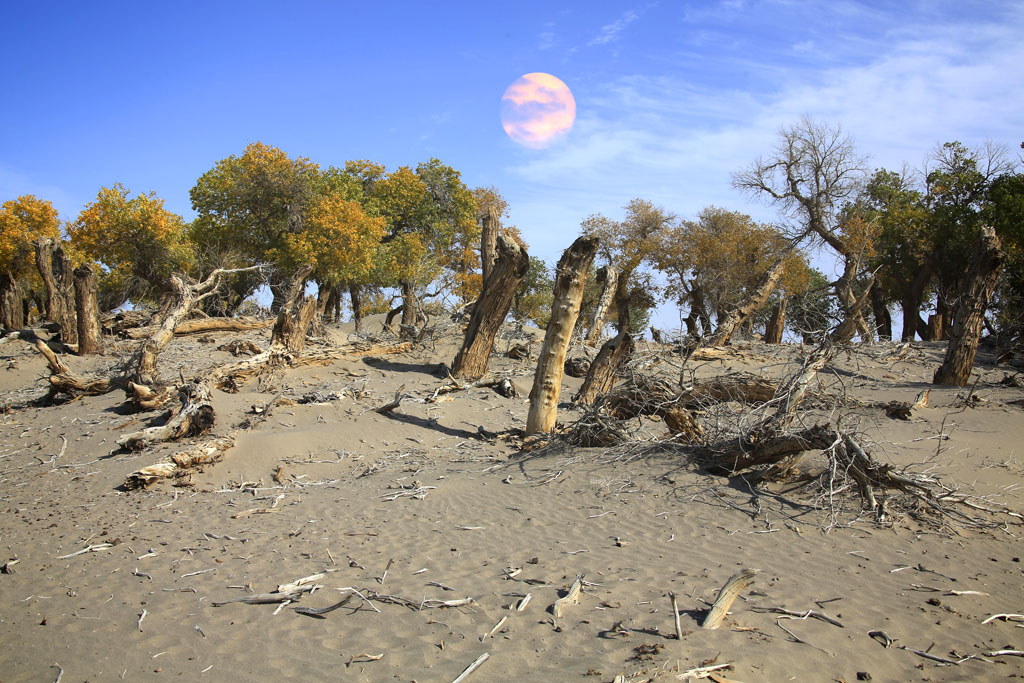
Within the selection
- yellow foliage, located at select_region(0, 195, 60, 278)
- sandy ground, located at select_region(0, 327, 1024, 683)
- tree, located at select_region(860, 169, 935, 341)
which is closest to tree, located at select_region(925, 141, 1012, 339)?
tree, located at select_region(860, 169, 935, 341)

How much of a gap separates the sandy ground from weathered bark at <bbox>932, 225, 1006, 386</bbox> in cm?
404

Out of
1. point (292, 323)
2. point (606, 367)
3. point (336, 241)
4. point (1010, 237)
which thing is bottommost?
point (606, 367)

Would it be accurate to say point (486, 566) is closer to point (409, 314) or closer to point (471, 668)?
point (471, 668)

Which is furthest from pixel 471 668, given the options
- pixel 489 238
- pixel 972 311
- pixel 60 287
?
pixel 60 287

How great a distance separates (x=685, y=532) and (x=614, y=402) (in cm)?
271

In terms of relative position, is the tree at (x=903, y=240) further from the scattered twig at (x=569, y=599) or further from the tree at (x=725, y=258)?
the scattered twig at (x=569, y=599)

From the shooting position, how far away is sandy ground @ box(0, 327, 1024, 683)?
3289mm

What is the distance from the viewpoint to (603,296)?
568 inches

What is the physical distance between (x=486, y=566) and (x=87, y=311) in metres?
14.3

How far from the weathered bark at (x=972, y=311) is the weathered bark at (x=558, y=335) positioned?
8354 millimetres

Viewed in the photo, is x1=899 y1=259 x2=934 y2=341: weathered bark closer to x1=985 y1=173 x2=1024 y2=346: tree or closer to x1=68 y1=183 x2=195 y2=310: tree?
x1=985 y1=173 x2=1024 y2=346: tree

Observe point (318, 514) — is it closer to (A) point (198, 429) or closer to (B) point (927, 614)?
(A) point (198, 429)

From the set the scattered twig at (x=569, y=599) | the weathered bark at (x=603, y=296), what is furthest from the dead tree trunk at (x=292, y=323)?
the scattered twig at (x=569, y=599)

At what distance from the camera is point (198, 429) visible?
8.30m
